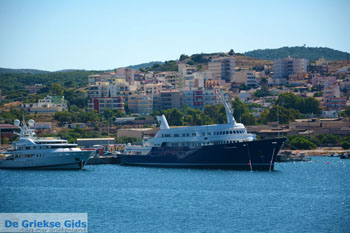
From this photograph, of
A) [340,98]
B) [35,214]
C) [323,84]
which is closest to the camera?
[35,214]

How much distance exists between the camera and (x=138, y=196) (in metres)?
61.2

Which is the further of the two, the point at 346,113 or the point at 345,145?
the point at 346,113

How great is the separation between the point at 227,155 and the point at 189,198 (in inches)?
851

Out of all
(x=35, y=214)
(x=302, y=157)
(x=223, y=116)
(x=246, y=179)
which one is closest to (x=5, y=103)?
(x=223, y=116)

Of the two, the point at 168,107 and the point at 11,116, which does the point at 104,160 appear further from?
the point at 168,107

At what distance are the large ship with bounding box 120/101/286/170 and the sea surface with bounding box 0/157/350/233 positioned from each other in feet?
6.56

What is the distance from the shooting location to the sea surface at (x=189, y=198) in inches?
1885

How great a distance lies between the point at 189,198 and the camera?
59031mm

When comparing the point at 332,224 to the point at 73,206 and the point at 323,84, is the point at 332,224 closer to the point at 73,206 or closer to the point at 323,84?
the point at 73,206

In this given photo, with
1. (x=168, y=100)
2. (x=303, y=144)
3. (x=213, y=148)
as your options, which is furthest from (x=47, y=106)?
(x=213, y=148)

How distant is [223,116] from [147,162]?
55.3m

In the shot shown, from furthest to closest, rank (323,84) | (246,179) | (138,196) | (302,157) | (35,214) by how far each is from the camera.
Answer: (323,84)
(302,157)
(246,179)
(138,196)
(35,214)

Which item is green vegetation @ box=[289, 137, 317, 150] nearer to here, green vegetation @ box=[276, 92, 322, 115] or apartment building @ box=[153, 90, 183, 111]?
green vegetation @ box=[276, 92, 322, 115]

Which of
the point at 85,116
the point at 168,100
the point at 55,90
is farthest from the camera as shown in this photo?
the point at 55,90
